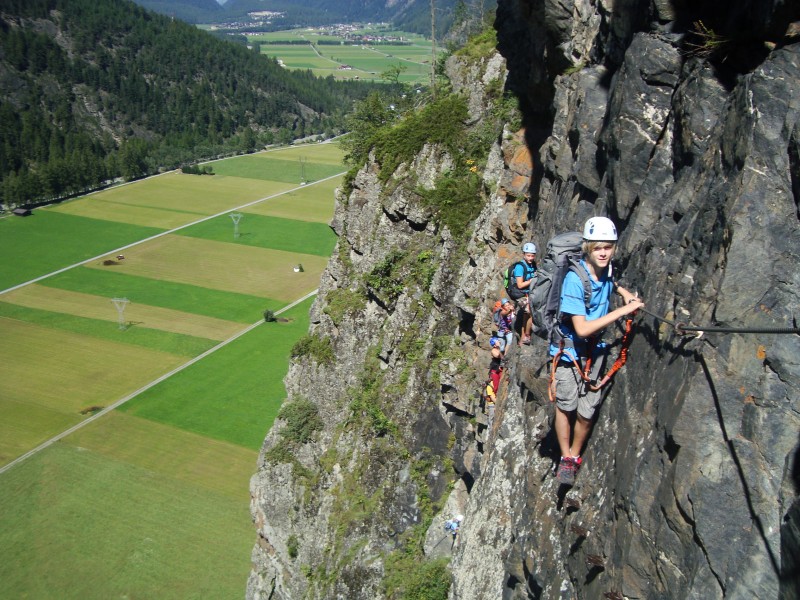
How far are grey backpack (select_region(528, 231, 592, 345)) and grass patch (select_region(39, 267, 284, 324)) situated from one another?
64669mm

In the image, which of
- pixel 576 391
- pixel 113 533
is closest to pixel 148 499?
pixel 113 533

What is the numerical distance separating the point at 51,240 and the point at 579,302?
10630 centimetres

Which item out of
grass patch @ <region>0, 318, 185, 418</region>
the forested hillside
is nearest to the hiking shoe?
grass patch @ <region>0, 318, 185, 418</region>

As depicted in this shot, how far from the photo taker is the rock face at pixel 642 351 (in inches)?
291

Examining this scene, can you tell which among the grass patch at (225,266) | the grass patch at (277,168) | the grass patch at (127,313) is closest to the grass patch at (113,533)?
the grass patch at (127,313)

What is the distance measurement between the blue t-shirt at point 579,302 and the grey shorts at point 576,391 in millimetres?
195

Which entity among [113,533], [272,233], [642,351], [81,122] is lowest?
[113,533]

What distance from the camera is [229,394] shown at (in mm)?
58000

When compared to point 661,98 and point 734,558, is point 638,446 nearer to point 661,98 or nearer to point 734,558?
point 734,558

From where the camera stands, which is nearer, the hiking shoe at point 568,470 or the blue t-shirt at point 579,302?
the blue t-shirt at point 579,302

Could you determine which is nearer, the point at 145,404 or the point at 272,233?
the point at 145,404

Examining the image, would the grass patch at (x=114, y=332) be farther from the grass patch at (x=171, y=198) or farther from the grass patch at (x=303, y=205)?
the grass patch at (x=303, y=205)

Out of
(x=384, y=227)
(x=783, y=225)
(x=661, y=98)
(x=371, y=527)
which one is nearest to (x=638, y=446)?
(x=783, y=225)

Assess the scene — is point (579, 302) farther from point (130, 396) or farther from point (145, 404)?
point (130, 396)
